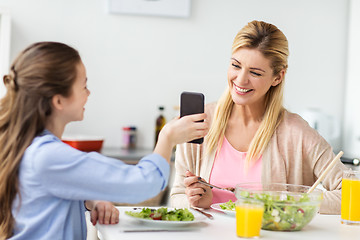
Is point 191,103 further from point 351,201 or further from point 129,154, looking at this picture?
point 129,154

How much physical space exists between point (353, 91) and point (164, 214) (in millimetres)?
2513

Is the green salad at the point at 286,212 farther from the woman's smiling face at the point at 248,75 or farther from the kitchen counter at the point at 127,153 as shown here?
the kitchen counter at the point at 127,153

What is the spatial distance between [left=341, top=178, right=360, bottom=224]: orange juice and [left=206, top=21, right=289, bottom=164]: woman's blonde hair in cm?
47

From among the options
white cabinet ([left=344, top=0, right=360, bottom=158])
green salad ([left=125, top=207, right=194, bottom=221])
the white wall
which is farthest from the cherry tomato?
white cabinet ([left=344, top=0, right=360, bottom=158])

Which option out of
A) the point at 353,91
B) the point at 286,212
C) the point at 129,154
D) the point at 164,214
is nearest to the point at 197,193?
the point at 164,214

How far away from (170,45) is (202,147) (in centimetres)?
165

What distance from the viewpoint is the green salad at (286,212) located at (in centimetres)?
138

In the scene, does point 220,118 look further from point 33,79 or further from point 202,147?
point 33,79

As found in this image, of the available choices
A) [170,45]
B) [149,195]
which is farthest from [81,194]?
[170,45]

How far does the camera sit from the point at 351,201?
59.1 inches

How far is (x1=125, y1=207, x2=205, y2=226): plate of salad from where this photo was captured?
4.48 feet

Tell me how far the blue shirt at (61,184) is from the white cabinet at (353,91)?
2485mm

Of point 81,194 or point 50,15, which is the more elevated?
point 50,15

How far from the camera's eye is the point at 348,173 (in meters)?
1.52
